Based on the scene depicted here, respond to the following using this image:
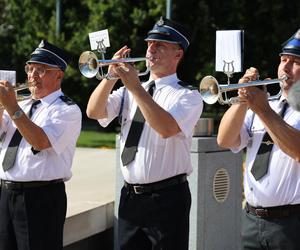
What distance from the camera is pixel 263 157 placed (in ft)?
13.3

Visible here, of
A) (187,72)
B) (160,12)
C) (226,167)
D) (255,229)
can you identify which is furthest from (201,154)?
(187,72)

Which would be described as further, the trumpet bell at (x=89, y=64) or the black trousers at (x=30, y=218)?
the trumpet bell at (x=89, y=64)

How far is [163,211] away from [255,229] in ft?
2.12

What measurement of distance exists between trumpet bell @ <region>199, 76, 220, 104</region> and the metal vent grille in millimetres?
2269

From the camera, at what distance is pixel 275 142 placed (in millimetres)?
3814

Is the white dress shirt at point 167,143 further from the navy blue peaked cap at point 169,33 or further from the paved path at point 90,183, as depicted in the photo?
the paved path at point 90,183

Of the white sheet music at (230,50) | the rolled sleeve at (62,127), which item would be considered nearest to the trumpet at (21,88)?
the rolled sleeve at (62,127)

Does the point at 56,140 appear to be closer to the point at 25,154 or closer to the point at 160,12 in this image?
the point at 25,154

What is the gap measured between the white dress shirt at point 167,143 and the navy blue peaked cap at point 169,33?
29 cm

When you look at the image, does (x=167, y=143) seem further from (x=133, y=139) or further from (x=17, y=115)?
(x=17, y=115)

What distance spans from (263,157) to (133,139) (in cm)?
89

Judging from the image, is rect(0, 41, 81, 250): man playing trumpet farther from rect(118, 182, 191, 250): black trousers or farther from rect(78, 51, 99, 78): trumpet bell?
rect(118, 182, 191, 250): black trousers

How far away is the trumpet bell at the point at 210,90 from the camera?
4.19 meters

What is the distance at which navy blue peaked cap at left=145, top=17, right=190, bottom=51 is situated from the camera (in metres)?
4.60
